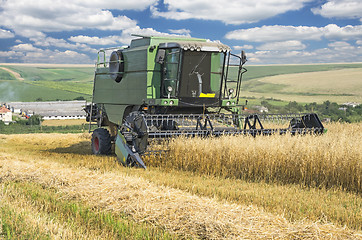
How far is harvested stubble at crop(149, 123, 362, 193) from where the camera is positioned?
5.83m

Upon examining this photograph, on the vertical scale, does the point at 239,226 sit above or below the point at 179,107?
below

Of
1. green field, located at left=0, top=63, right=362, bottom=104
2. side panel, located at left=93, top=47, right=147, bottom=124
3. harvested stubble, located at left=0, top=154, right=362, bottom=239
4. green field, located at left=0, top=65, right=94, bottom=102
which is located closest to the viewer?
harvested stubble, located at left=0, top=154, right=362, bottom=239

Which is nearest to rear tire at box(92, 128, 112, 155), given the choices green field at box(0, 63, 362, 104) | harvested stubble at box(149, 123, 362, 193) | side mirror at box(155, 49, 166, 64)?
side mirror at box(155, 49, 166, 64)

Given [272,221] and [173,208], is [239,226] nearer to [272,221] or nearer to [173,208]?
[272,221]

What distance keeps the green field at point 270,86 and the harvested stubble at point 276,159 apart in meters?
2.62

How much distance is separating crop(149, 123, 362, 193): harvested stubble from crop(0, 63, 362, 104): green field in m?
2.62

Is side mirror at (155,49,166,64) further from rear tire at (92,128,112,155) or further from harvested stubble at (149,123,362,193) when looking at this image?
rear tire at (92,128,112,155)

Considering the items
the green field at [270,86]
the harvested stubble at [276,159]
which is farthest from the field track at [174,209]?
the green field at [270,86]

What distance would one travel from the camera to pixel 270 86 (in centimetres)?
7431

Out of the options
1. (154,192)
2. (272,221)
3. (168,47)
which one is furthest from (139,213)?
(168,47)

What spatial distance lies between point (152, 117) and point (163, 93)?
0.67m

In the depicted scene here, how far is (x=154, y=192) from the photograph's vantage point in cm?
460

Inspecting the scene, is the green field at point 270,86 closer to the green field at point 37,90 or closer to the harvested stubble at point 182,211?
the green field at point 37,90

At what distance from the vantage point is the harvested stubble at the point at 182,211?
3.34 m
